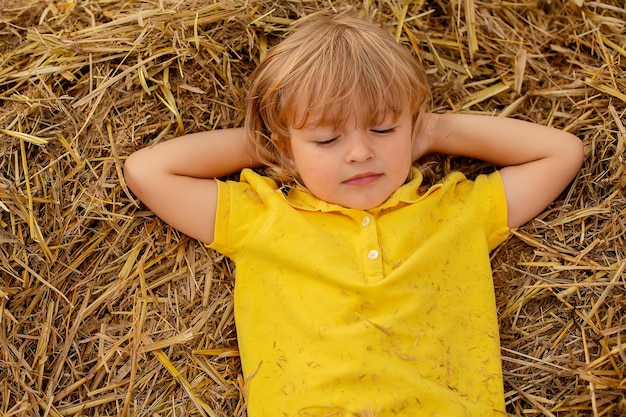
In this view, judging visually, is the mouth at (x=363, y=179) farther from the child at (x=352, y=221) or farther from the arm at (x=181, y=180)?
the arm at (x=181, y=180)

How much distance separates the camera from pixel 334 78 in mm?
2758

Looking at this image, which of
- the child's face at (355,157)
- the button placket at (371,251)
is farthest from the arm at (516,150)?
the button placket at (371,251)

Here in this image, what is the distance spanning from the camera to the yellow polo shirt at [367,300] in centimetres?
278

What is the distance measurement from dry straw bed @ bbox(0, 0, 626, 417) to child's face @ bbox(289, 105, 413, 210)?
1.53 feet

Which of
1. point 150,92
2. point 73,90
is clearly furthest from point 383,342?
point 73,90

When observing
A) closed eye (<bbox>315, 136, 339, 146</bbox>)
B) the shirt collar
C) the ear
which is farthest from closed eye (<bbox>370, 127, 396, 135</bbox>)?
the ear

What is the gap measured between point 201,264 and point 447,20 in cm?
156

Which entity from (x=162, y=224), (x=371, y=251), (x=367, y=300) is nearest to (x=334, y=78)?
(x=371, y=251)

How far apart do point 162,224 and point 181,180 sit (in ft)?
0.87

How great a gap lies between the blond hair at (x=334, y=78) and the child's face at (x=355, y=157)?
0.04m

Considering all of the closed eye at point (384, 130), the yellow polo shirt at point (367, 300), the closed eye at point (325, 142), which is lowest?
the yellow polo shirt at point (367, 300)

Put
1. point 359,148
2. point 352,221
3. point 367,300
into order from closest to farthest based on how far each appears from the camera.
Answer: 1. point 359,148
2. point 367,300
3. point 352,221

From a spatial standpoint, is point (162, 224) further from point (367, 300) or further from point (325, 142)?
point (367, 300)

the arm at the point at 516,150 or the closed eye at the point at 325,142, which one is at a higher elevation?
the closed eye at the point at 325,142
